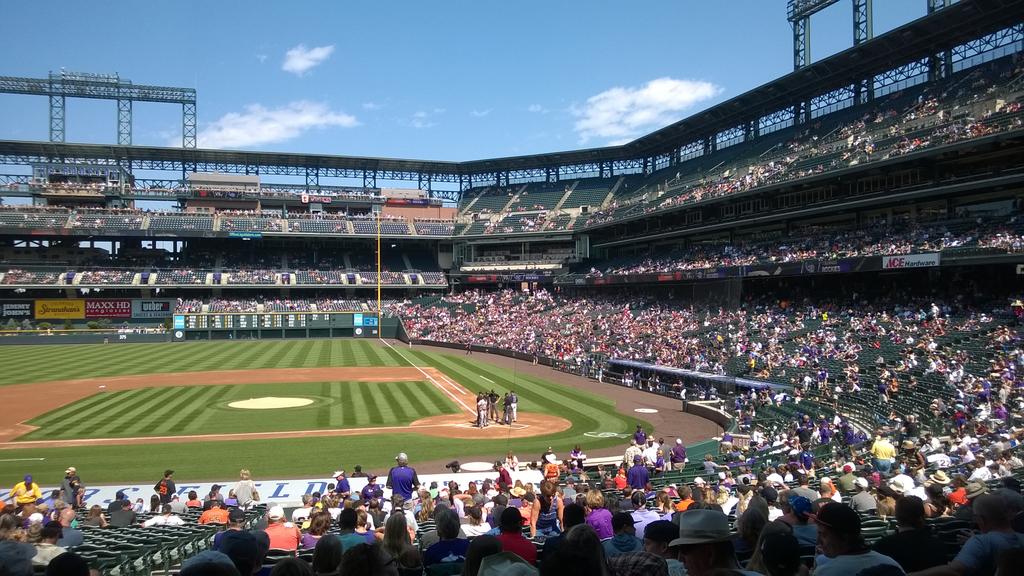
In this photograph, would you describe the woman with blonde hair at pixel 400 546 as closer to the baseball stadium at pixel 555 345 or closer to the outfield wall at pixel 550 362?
the baseball stadium at pixel 555 345

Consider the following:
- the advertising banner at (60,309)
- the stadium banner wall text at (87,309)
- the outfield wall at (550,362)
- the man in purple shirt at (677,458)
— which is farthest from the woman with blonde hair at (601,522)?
the advertising banner at (60,309)

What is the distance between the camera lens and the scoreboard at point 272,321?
71.5m

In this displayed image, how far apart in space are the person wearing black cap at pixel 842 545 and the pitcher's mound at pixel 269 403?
29639 mm

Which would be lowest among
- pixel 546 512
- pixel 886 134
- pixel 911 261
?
pixel 546 512

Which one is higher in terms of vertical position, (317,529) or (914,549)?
(914,549)

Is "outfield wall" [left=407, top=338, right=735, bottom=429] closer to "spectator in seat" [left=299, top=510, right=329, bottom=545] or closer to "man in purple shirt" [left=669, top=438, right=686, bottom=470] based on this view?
"man in purple shirt" [left=669, top=438, right=686, bottom=470]

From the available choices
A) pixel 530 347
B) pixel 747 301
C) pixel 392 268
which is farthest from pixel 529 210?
pixel 747 301

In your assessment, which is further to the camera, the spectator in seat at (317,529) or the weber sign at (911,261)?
the weber sign at (911,261)

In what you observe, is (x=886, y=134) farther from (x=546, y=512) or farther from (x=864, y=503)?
(x=546, y=512)

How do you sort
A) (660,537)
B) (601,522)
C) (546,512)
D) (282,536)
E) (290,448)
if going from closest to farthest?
(660,537)
(601,522)
(282,536)
(546,512)
(290,448)

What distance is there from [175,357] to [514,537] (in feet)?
178

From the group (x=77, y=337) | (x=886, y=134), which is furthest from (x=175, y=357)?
(x=886, y=134)

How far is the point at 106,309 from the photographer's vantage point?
74000mm

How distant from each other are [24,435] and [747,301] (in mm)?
38637
